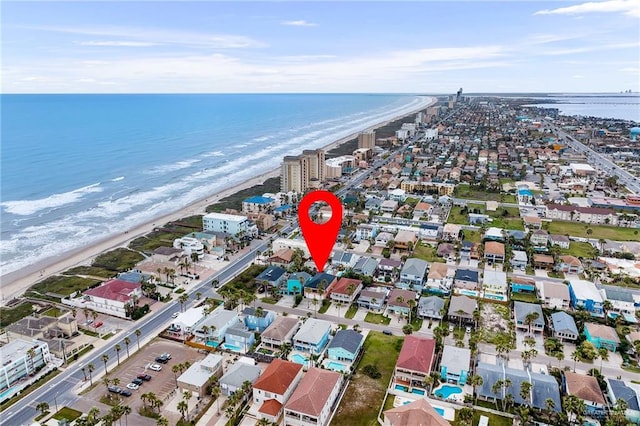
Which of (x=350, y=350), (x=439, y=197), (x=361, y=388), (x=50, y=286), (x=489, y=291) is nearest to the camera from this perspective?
(x=361, y=388)

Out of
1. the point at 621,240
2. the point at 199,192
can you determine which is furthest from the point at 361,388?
the point at 199,192

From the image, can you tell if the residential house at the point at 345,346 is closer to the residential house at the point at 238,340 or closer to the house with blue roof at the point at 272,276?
the residential house at the point at 238,340

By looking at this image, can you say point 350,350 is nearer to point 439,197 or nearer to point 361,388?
point 361,388

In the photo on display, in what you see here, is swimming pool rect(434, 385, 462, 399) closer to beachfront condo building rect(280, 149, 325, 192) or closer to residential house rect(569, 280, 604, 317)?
residential house rect(569, 280, 604, 317)

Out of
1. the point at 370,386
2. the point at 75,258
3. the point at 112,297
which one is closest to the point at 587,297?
the point at 370,386

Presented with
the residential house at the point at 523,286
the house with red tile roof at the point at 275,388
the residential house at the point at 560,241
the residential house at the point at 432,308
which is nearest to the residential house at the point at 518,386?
the residential house at the point at 432,308

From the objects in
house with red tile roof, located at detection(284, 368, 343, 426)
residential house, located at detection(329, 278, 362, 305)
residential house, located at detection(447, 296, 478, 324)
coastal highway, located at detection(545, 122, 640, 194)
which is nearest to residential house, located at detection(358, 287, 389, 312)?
residential house, located at detection(329, 278, 362, 305)
